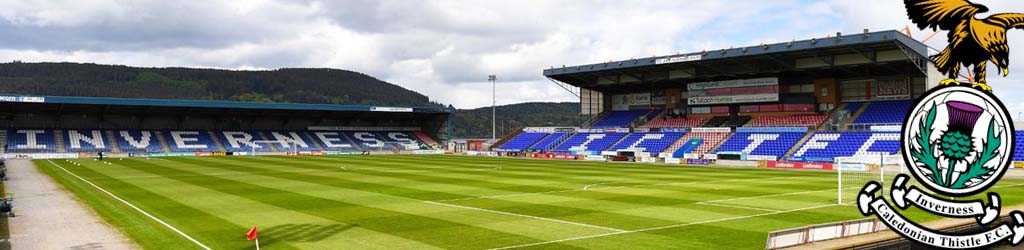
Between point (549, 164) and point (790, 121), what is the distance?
98.1 feet

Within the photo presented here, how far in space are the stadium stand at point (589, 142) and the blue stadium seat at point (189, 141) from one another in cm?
4901

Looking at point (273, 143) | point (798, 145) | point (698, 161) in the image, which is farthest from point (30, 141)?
point (798, 145)

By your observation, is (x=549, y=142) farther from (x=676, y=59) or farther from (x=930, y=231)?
(x=930, y=231)

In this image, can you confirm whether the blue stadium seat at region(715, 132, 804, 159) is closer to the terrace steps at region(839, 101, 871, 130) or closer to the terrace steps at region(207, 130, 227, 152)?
the terrace steps at region(839, 101, 871, 130)

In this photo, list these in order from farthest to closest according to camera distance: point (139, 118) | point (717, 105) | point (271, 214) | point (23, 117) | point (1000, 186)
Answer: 1. point (139, 118)
2. point (23, 117)
3. point (717, 105)
4. point (1000, 186)
5. point (271, 214)

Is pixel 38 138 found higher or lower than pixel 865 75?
lower

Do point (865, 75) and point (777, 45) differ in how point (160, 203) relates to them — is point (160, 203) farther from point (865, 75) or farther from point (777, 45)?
point (865, 75)

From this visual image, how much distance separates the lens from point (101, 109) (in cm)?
9706

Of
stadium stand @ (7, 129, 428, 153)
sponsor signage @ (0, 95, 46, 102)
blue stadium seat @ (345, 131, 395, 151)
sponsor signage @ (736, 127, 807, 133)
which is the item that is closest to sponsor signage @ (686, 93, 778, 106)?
sponsor signage @ (736, 127, 807, 133)

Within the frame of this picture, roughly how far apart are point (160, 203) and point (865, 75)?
2748 inches

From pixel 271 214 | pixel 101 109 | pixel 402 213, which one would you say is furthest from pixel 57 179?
pixel 101 109

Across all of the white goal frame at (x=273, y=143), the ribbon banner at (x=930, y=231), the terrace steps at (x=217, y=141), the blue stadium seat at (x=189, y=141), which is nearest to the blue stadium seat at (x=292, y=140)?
the white goal frame at (x=273, y=143)

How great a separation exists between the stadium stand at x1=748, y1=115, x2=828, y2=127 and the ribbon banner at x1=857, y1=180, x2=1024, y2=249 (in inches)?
2849

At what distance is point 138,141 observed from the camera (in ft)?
316
